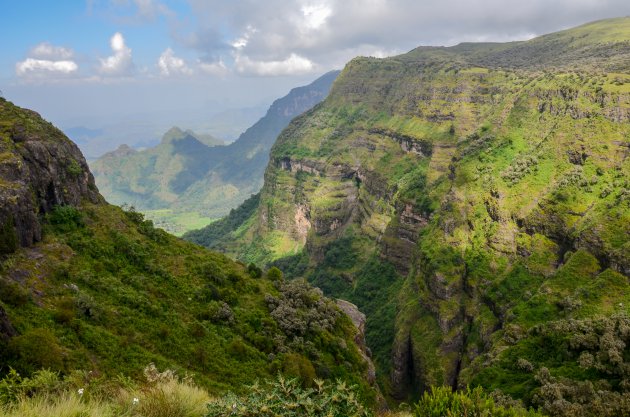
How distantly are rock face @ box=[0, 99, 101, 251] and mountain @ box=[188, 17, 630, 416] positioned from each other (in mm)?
40041

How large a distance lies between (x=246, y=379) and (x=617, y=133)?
7258cm

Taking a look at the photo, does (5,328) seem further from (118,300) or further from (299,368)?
(299,368)

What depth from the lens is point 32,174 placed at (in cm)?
3372

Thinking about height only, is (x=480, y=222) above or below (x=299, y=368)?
above

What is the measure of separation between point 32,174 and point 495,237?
64.9 metres

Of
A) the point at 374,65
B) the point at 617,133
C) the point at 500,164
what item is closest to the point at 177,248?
the point at 500,164

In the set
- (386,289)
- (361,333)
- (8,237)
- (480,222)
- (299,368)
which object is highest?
(8,237)

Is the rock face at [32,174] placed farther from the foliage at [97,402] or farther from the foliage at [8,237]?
the foliage at [97,402]

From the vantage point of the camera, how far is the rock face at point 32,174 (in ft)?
98.8

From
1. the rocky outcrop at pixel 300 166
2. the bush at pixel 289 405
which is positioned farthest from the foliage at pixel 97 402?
the rocky outcrop at pixel 300 166

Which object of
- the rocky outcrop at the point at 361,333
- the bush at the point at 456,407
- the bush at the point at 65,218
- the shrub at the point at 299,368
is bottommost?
the rocky outcrop at the point at 361,333

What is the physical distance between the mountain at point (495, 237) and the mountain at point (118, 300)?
2008 cm

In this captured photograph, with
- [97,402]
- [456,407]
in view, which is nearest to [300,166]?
[456,407]

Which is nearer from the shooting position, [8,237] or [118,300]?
[8,237]
